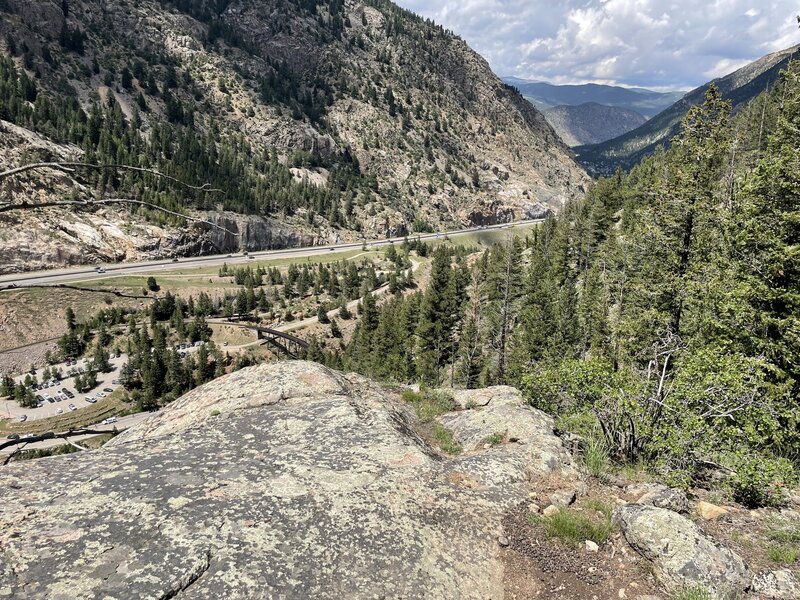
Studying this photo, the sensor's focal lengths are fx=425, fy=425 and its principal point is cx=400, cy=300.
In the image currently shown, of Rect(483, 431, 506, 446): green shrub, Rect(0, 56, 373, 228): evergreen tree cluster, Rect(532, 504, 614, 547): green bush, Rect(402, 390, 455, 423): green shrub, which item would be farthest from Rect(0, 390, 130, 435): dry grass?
Rect(532, 504, 614, 547): green bush

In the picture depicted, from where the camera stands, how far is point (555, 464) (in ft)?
29.0

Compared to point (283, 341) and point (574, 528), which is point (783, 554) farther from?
point (283, 341)

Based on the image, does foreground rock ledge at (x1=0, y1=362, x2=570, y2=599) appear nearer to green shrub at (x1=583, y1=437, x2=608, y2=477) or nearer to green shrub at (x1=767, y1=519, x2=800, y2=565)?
green shrub at (x1=583, y1=437, x2=608, y2=477)

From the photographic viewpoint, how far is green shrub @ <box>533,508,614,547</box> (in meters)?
6.91

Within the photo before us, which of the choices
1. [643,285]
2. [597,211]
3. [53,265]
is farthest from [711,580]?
[53,265]

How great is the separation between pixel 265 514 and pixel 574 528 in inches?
195

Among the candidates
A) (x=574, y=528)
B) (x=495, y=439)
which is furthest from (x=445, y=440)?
(x=574, y=528)

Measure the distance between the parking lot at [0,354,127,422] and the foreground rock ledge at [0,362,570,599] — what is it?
321 ft

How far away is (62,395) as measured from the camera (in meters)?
86.8

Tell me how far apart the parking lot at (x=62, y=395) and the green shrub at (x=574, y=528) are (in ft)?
337

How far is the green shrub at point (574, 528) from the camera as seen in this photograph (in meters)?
6.91

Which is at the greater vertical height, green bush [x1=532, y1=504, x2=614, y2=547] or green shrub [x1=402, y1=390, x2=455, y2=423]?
green bush [x1=532, y1=504, x2=614, y2=547]

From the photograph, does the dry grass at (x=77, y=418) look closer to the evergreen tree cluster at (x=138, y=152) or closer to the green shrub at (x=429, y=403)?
the evergreen tree cluster at (x=138, y=152)

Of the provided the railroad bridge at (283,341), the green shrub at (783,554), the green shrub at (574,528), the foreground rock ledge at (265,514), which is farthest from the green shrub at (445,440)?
the railroad bridge at (283,341)
